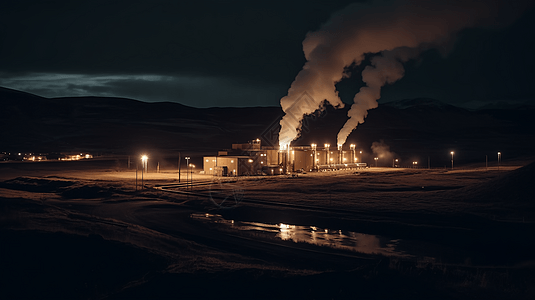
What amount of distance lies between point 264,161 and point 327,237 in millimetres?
45403

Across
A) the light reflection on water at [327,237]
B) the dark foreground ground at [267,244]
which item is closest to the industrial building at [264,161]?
the dark foreground ground at [267,244]

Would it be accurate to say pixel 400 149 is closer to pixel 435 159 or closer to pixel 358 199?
pixel 435 159

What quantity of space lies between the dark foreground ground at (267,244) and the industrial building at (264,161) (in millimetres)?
16655

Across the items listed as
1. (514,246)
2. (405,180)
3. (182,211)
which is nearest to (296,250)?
(514,246)

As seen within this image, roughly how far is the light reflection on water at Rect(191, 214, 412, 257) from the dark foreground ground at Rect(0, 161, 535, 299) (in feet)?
1.32

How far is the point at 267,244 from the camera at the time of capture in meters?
27.6

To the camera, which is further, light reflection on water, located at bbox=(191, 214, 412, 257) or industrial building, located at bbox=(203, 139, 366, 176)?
industrial building, located at bbox=(203, 139, 366, 176)

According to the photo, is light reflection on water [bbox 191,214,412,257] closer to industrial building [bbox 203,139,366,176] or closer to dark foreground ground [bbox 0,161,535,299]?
dark foreground ground [bbox 0,161,535,299]

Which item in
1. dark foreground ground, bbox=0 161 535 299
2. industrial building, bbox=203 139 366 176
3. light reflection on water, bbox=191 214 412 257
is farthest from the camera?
industrial building, bbox=203 139 366 176

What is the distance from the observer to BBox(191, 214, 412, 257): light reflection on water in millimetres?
27531

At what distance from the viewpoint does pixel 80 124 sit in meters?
186

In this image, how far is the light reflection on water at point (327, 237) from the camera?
1084 inches

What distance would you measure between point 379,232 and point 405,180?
3386cm

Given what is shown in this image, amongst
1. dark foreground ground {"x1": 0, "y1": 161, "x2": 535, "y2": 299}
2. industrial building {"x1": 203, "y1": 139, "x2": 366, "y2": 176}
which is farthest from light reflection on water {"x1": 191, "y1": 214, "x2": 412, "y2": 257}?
industrial building {"x1": 203, "y1": 139, "x2": 366, "y2": 176}
